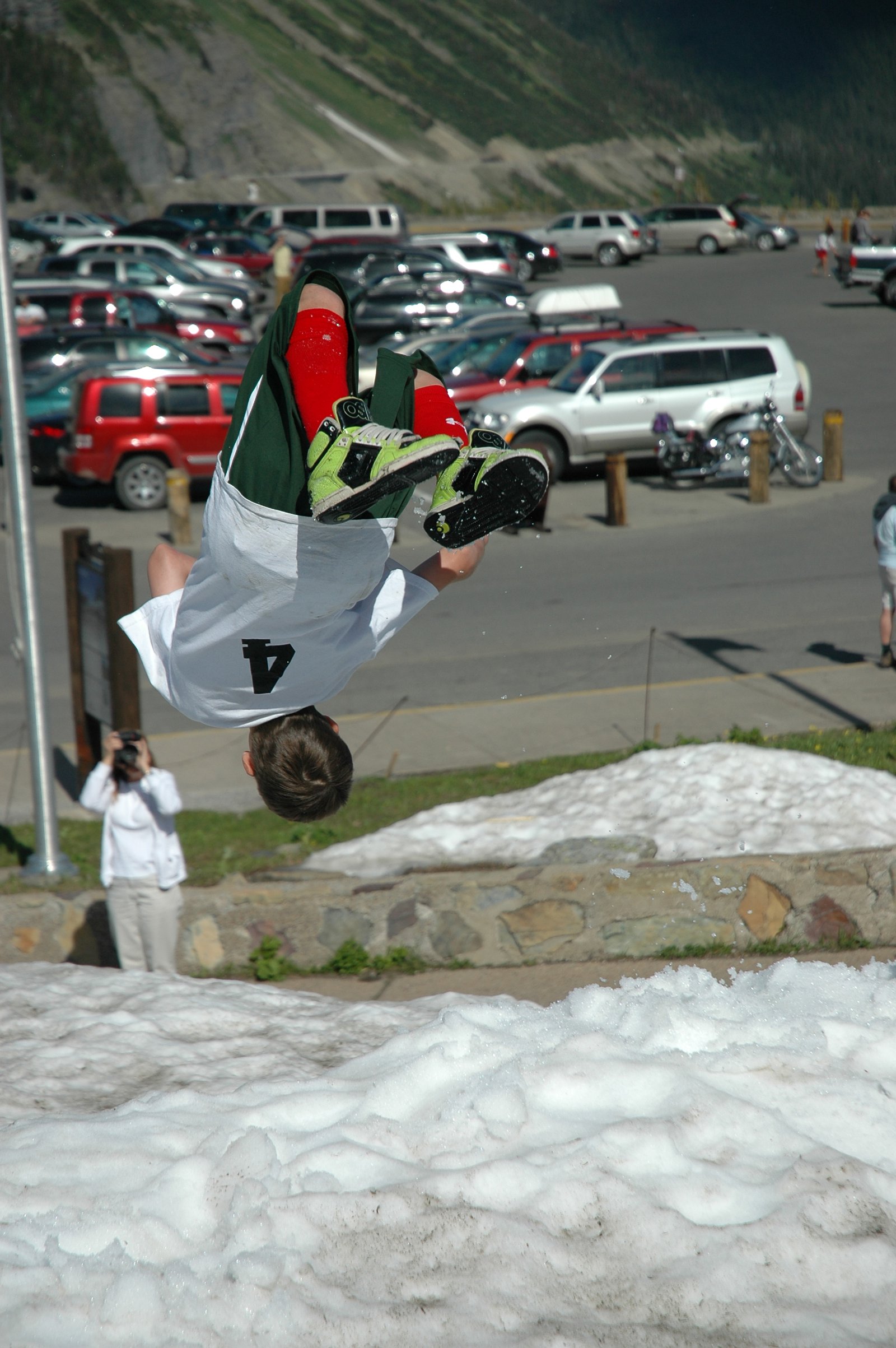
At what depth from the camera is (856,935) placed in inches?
266

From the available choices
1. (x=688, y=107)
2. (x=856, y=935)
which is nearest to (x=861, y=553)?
(x=856, y=935)

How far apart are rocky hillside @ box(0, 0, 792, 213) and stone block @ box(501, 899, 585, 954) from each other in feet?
→ 176

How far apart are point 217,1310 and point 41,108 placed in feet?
265

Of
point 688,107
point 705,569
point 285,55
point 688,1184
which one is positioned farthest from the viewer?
point 285,55

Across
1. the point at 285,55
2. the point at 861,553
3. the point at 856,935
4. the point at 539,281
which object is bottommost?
the point at 856,935

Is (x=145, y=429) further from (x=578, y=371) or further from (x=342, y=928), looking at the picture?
(x=342, y=928)

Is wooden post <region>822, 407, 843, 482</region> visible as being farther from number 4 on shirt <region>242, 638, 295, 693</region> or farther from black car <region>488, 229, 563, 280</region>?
black car <region>488, 229, 563, 280</region>

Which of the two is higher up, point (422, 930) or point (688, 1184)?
point (688, 1184)

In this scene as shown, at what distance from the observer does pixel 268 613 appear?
3451mm

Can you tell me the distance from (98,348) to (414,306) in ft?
30.8

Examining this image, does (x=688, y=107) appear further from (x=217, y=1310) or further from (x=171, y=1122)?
(x=217, y=1310)

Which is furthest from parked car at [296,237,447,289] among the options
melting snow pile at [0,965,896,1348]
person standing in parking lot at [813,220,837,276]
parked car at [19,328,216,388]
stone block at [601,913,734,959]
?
melting snow pile at [0,965,896,1348]

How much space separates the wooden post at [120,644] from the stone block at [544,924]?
409 centimetres

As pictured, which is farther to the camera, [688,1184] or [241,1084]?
[241,1084]
